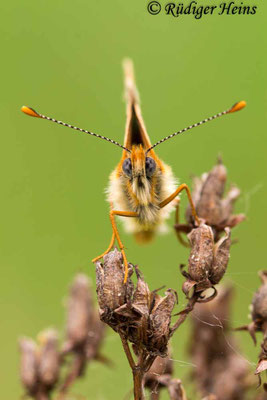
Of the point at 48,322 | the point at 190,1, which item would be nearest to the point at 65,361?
the point at 48,322

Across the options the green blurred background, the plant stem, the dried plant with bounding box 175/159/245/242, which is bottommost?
the plant stem

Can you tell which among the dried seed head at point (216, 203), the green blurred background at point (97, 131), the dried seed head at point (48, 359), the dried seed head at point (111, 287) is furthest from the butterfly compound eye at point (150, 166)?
the green blurred background at point (97, 131)

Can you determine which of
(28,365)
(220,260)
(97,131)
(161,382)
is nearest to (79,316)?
(28,365)

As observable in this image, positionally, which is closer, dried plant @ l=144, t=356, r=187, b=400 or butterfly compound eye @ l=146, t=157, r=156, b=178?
dried plant @ l=144, t=356, r=187, b=400

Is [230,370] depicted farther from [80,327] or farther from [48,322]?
[48,322]

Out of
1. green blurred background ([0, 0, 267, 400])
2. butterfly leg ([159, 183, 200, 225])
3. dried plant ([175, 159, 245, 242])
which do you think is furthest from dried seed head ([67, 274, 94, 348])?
green blurred background ([0, 0, 267, 400])

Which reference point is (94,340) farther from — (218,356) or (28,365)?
(218,356)

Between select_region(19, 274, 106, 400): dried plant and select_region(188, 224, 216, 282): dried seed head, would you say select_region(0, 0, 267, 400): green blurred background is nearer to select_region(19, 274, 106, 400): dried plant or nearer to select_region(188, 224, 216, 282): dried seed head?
select_region(19, 274, 106, 400): dried plant
